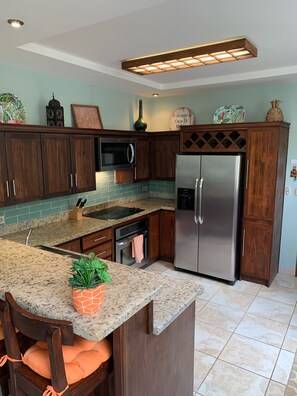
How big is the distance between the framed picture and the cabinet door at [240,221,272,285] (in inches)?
93.7

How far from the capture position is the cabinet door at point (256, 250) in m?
3.76

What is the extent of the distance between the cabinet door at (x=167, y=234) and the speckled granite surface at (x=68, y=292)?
8.29 ft

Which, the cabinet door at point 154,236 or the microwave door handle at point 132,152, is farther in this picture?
→ the cabinet door at point 154,236

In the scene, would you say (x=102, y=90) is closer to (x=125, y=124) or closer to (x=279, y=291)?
(x=125, y=124)

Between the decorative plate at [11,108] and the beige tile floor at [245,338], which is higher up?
the decorative plate at [11,108]

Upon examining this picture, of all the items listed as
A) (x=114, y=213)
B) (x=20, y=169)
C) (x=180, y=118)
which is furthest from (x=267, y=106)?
(x=20, y=169)

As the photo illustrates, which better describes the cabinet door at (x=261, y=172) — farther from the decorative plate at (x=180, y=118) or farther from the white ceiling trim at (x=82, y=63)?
the white ceiling trim at (x=82, y=63)

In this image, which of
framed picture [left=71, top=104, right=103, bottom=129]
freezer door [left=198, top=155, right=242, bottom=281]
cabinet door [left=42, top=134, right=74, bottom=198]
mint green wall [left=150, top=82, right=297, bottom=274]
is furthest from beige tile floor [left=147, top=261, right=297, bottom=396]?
framed picture [left=71, top=104, right=103, bottom=129]

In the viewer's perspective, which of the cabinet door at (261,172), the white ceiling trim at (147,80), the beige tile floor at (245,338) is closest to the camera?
the beige tile floor at (245,338)

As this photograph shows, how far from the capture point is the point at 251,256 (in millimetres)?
3889

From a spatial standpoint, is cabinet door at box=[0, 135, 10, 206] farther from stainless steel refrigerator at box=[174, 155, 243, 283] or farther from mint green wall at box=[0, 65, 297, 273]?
stainless steel refrigerator at box=[174, 155, 243, 283]

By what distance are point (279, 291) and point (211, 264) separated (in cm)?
89

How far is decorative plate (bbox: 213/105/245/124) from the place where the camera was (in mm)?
4078

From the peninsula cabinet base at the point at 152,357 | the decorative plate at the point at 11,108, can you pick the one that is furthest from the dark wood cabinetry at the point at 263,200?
the decorative plate at the point at 11,108
